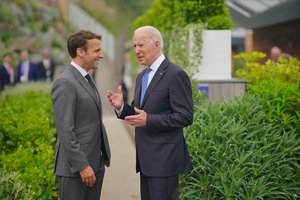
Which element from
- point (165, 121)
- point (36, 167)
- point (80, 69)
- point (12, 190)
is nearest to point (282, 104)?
point (165, 121)

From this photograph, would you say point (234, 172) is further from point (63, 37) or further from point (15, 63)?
point (63, 37)

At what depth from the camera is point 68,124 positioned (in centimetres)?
407

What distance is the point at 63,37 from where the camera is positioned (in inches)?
1156

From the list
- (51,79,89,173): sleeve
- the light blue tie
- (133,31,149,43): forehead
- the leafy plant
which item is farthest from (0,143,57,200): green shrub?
the leafy plant

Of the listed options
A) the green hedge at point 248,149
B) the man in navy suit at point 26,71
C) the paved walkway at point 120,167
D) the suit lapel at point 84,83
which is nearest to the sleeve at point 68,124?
the suit lapel at point 84,83

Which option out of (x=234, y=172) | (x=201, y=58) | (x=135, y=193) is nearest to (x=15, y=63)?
Answer: (x=201, y=58)

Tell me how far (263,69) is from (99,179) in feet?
15.8

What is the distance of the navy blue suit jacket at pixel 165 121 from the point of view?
166 inches

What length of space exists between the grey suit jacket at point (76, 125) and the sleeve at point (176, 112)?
1.44ft

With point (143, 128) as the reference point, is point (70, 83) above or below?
above

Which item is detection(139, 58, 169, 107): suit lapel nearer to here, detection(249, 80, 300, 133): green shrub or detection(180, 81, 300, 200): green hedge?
detection(180, 81, 300, 200): green hedge

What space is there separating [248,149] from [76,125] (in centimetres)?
233

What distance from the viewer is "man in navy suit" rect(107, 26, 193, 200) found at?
4.22m

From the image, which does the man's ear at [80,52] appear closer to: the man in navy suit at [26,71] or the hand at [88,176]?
the hand at [88,176]
